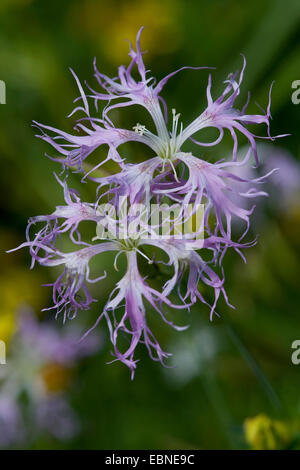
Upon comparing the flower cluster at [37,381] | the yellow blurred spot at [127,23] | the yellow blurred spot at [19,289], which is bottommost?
the flower cluster at [37,381]

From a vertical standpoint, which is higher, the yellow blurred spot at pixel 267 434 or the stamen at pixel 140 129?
the stamen at pixel 140 129

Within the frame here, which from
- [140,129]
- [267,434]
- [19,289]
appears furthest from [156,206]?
[19,289]

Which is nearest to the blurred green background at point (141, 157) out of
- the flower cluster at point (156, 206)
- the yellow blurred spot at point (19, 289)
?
the yellow blurred spot at point (19, 289)

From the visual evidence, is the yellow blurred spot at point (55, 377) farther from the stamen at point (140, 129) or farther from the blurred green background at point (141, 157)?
the stamen at point (140, 129)

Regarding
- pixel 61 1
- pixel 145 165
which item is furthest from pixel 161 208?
pixel 61 1

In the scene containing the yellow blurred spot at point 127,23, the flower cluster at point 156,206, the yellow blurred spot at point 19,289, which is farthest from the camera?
the yellow blurred spot at point 127,23

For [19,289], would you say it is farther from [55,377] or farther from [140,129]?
[140,129]
